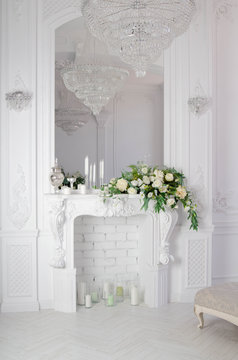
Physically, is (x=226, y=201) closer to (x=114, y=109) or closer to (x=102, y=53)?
(x=114, y=109)

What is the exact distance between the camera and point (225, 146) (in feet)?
18.9

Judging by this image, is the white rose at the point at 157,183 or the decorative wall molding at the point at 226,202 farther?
the decorative wall molding at the point at 226,202

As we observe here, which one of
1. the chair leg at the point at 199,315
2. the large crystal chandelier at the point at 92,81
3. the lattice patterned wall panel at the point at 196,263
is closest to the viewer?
the chair leg at the point at 199,315

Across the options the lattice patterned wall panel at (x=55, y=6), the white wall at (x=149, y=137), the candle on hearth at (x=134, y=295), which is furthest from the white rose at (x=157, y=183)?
the lattice patterned wall panel at (x=55, y=6)

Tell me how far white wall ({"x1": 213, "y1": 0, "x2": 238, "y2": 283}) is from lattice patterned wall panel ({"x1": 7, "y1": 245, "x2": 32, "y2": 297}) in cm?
237

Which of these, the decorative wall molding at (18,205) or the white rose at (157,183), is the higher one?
the white rose at (157,183)

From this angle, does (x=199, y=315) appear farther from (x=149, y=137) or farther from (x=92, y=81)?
(x=92, y=81)

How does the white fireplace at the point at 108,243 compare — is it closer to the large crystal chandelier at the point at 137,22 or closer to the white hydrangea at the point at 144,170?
the white hydrangea at the point at 144,170

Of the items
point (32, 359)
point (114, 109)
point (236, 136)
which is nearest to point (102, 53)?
point (114, 109)

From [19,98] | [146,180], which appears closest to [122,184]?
[146,180]

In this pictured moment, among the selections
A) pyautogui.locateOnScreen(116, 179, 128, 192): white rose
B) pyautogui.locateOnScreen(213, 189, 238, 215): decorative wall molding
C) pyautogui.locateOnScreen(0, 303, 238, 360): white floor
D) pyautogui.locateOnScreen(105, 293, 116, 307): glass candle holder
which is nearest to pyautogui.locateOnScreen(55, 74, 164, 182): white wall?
pyautogui.locateOnScreen(116, 179, 128, 192): white rose

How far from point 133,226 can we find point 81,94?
5.56 ft

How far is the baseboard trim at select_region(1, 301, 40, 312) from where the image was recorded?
4.89 meters

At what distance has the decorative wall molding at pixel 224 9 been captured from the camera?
560 centimetres
